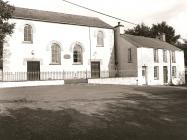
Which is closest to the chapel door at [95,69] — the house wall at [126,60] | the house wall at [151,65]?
the house wall at [126,60]

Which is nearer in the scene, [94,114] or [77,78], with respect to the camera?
[94,114]

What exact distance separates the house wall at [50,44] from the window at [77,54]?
48 cm

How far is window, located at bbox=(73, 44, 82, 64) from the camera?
28000 mm

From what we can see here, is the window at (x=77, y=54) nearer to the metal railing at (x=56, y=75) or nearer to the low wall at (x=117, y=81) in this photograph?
the metal railing at (x=56, y=75)

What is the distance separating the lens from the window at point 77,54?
28.0 m

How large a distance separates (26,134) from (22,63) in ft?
56.4

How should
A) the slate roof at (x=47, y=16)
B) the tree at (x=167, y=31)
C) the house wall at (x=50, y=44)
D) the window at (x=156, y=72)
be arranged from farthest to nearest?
the tree at (x=167, y=31) < the window at (x=156, y=72) < the slate roof at (x=47, y=16) < the house wall at (x=50, y=44)

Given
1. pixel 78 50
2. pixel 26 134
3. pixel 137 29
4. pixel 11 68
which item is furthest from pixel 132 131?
pixel 137 29

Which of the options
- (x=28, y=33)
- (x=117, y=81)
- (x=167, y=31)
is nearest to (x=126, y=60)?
(x=117, y=81)

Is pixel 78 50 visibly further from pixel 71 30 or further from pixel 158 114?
pixel 158 114

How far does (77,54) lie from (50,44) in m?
3.60

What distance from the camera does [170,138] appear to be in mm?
8211

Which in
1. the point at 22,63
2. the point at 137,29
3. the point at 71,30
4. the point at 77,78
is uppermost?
the point at 137,29

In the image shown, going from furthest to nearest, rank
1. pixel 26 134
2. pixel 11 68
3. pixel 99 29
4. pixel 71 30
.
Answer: pixel 99 29 → pixel 71 30 → pixel 11 68 → pixel 26 134
